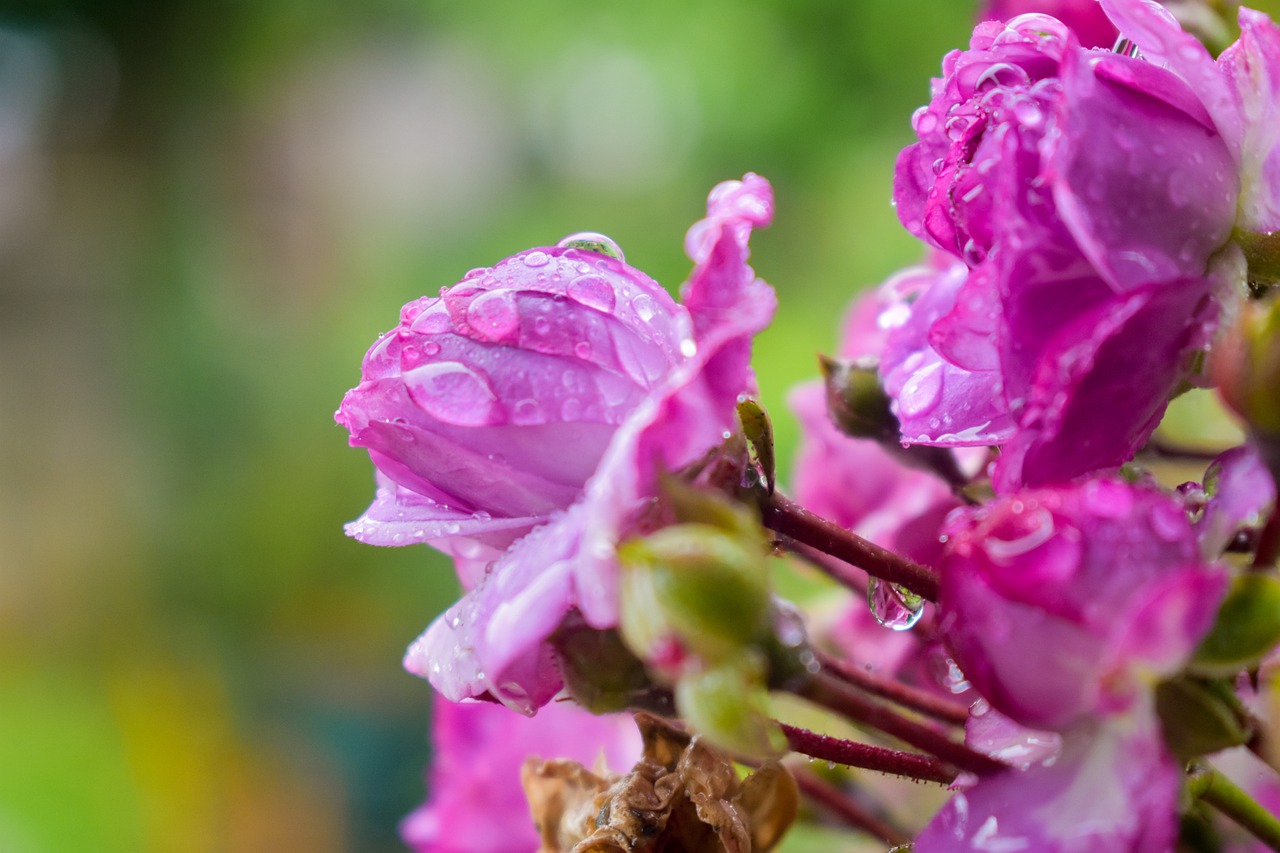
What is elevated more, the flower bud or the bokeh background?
the flower bud

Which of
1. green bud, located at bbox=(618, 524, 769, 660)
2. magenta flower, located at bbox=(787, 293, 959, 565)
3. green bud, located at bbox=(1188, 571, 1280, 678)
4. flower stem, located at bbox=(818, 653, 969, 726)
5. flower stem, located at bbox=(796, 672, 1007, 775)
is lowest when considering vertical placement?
magenta flower, located at bbox=(787, 293, 959, 565)

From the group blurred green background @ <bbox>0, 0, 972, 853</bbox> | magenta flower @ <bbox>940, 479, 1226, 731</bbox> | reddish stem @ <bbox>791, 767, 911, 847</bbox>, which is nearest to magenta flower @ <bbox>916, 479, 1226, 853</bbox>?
magenta flower @ <bbox>940, 479, 1226, 731</bbox>

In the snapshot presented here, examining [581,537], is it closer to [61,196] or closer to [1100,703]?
[1100,703]

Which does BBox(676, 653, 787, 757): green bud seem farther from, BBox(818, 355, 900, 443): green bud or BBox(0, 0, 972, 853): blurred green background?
BBox(0, 0, 972, 853): blurred green background

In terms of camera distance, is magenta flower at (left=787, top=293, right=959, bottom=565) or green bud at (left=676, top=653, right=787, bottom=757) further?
magenta flower at (left=787, top=293, right=959, bottom=565)

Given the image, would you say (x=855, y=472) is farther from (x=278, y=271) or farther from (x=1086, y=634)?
→ (x=278, y=271)

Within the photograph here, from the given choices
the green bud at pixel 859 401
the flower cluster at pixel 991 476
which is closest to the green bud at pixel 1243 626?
the flower cluster at pixel 991 476

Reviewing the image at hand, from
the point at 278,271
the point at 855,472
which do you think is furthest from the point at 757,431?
the point at 278,271
